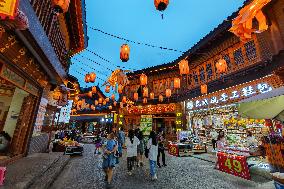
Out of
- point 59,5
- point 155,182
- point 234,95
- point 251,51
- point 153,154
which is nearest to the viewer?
point 59,5

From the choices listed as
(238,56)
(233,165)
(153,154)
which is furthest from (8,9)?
(238,56)

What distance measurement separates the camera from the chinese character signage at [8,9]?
158 inches

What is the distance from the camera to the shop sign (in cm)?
1168

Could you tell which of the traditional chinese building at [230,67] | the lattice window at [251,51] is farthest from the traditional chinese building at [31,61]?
the lattice window at [251,51]

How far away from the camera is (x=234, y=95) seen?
1402cm

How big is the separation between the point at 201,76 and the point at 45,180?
56.6ft

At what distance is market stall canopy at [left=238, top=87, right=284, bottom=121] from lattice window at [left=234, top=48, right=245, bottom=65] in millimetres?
9232

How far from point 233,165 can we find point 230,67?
30.7 feet

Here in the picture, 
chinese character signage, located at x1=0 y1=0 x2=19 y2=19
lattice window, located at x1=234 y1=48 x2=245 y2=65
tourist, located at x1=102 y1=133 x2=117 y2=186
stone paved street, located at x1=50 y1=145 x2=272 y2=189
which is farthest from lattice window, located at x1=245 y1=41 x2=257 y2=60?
Answer: chinese character signage, located at x1=0 y1=0 x2=19 y2=19

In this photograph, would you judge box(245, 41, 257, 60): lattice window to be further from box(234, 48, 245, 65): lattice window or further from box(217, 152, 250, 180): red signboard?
box(217, 152, 250, 180): red signboard

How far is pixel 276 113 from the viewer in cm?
588

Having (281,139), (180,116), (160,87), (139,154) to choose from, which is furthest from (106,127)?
(281,139)

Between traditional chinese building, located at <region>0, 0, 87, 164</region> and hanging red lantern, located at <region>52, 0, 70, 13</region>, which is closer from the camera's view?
traditional chinese building, located at <region>0, 0, 87, 164</region>

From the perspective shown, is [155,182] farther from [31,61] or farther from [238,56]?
[238,56]
